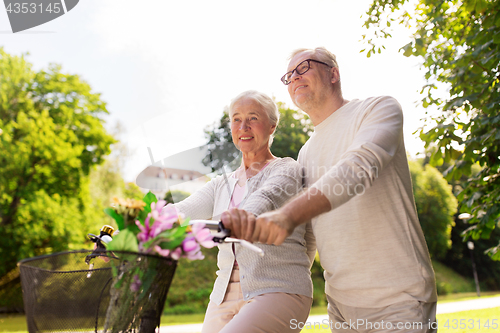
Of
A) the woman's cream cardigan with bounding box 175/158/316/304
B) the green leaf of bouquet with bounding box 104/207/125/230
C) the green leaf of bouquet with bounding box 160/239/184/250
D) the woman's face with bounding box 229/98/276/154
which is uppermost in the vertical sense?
the woman's face with bounding box 229/98/276/154

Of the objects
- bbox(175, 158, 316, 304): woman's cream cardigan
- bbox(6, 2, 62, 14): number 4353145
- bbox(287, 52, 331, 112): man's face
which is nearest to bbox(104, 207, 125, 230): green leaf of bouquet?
bbox(175, 158, 316, 304): woman's cream cardigan

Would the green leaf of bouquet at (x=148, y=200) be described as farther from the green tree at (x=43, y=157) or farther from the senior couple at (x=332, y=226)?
the green tree at (x=43, y=157)

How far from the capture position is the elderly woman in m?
1.72

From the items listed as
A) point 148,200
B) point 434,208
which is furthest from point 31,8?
point 434,208

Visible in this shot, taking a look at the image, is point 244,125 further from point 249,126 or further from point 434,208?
point 434,208

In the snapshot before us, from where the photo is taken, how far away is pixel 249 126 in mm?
2256

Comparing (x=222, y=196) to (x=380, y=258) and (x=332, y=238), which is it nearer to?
(x=332, y=238)

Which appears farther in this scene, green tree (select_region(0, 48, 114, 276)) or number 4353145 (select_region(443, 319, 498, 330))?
green tree (select_region(0, 48, 114, 276))

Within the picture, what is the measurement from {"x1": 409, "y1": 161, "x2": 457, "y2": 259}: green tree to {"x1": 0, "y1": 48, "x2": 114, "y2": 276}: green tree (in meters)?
22.2

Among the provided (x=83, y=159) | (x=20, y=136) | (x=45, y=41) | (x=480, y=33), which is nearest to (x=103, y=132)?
(x=83, y=159)

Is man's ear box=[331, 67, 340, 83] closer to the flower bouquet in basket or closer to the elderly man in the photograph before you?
the elderly man

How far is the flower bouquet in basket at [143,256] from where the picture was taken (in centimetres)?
117

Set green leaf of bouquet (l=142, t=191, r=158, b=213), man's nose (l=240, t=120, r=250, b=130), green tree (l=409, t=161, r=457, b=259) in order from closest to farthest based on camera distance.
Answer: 1. green leaf of bouquet (l=142, t=191, r=158, b=213)
2. man's nose (l=240, t=120, r=250, b=130)
3. green tree (l=409, t=161, r=457, b=259)

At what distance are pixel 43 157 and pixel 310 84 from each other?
61.1 feet
